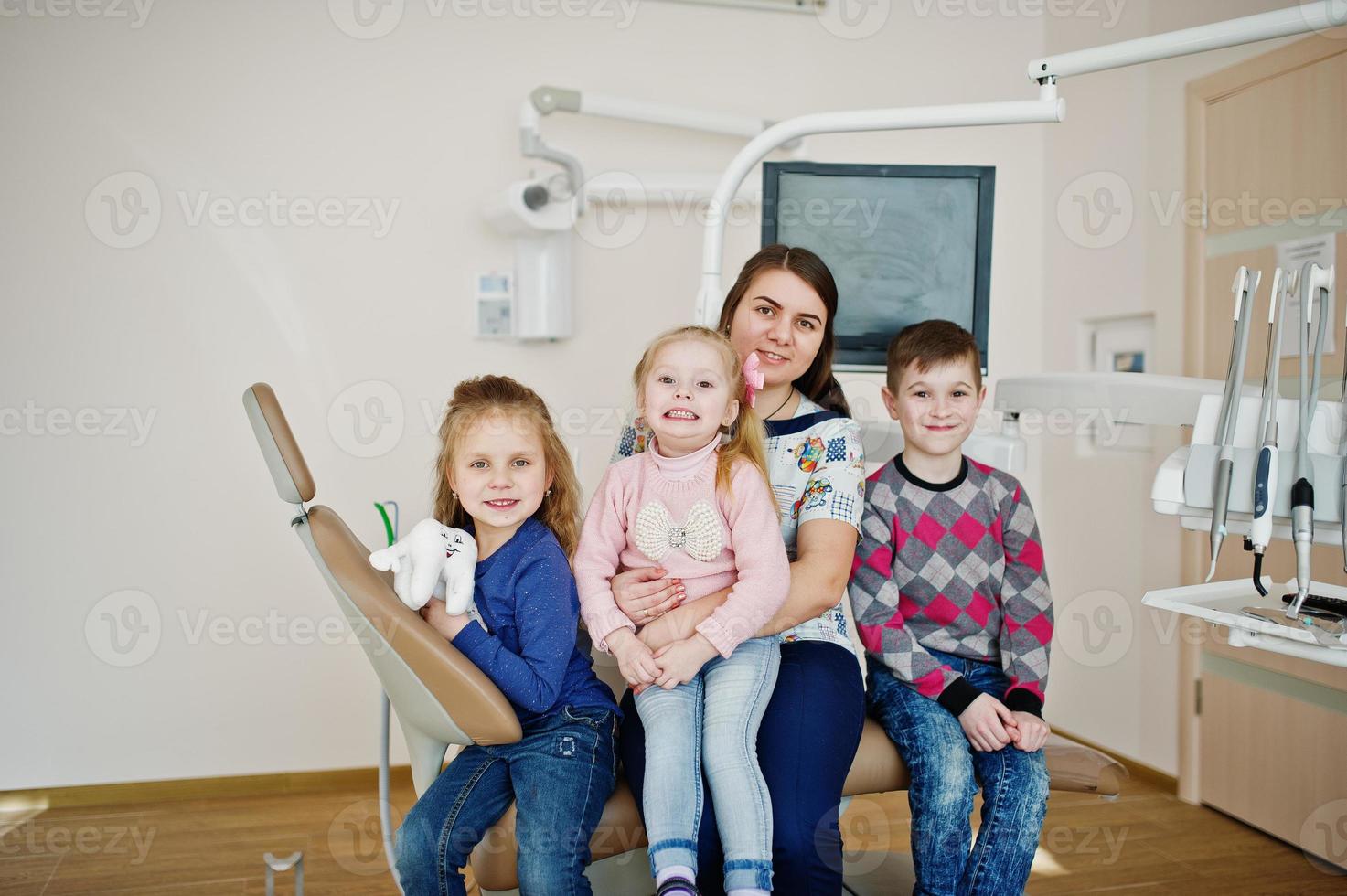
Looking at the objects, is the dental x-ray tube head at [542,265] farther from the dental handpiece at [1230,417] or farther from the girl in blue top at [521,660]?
the dental handpiece at [1230,417]

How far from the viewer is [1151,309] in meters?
3.11

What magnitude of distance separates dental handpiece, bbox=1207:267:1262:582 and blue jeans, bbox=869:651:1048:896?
1.52 ft

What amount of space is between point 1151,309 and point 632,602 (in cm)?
217

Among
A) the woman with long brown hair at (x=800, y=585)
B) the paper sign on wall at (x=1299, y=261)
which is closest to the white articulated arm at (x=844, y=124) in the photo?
the woman with long brown hair at (x=800, y=585)

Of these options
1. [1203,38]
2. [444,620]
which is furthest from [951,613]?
[1203,38]

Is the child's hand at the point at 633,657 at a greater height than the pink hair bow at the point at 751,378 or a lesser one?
lesser

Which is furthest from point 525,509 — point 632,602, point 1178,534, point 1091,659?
point 1091,659

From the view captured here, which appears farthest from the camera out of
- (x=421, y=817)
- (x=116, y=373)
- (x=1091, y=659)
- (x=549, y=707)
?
(x=1091, y=659)

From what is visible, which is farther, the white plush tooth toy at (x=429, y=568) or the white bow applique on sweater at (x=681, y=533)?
the white bow applique on sweater at (x=681, y=533)

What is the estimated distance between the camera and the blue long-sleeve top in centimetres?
152

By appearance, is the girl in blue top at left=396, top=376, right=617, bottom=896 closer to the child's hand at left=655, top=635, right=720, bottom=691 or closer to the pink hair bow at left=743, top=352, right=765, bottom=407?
the child's hand at left=655, top=635, right=720, bottom=691

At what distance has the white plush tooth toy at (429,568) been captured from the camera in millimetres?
1528

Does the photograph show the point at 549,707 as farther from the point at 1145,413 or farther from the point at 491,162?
the point at 491,162

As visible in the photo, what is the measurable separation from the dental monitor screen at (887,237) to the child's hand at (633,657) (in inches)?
35.1
